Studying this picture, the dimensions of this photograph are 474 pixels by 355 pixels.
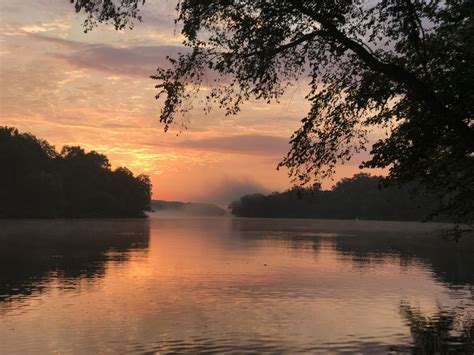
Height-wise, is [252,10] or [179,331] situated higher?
[252,10]

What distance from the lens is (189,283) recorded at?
3130 cm

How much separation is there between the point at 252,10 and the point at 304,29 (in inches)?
60.1

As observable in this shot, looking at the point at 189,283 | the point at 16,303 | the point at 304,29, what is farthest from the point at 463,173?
the point at 16,303

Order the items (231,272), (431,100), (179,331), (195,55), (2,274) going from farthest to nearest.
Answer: (231,272)
(2,274)
(179,331)
(195,55)
(431,100)

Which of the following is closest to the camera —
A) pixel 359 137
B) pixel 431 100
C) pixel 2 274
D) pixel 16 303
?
pixel 431 100

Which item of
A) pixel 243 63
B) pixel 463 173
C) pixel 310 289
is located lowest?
pixel 310 289

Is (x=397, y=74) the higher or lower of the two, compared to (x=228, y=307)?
higher

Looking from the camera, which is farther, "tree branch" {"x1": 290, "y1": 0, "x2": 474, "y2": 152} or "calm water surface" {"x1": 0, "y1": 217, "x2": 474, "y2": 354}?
"calm water surface" {"x1": 0, "y1": 217, "x2": 474, "y2": 354}

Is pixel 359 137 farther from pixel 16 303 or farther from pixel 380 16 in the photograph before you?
pixel 16 303

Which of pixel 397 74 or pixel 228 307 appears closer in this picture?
pixel 397 74

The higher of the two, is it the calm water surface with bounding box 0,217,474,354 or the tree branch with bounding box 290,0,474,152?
the tree branch with bounding box 290,0,474,152

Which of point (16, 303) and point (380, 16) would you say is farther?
point (16, 303)

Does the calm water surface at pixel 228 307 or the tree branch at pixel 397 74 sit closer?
the tree branch at pixel 397 74

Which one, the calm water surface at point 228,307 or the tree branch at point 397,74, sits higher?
the tree branch at point 397,74
